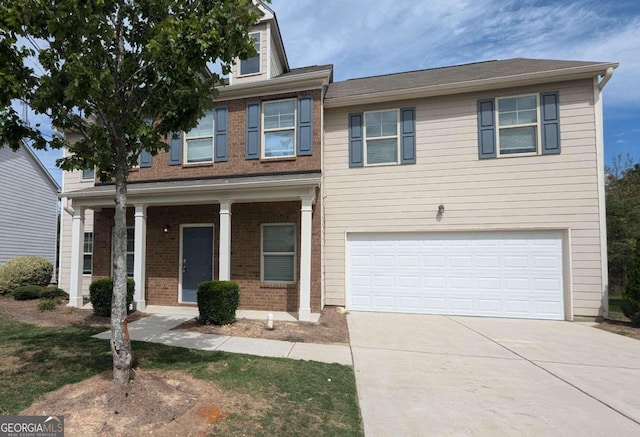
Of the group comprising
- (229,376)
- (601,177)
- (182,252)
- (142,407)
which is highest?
(601,177)

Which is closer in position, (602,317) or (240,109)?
(602,317)

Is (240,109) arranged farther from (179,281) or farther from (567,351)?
(567,351)

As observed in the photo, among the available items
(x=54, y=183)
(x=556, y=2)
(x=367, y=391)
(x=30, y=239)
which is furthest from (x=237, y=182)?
(x=54, y=183)

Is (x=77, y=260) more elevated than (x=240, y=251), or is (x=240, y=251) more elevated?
(x=240, y=251)

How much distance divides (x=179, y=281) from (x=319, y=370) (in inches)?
244

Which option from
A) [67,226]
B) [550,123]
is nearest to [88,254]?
[67,226]

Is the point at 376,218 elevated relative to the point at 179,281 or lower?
elevated

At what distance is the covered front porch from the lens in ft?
26.4

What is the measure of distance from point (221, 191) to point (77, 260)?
15.4 ft

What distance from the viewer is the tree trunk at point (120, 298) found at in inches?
143

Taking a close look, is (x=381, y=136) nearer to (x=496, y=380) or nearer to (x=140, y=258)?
(x=496, y=380)

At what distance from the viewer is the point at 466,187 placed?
8633mm

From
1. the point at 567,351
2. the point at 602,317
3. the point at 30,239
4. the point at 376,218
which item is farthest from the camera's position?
the point at 30,239

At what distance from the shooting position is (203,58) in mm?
3801
